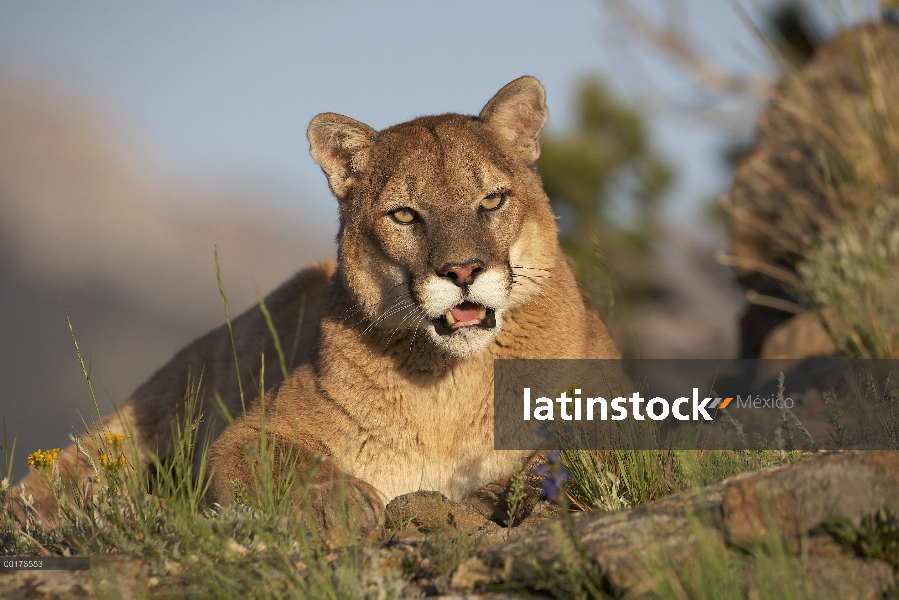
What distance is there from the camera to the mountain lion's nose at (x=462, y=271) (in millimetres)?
4371

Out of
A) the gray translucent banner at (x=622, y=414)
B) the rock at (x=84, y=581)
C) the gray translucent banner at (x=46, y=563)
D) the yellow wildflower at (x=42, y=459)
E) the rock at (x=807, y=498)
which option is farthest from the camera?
the gray translucent banner at (x=622, y=414)

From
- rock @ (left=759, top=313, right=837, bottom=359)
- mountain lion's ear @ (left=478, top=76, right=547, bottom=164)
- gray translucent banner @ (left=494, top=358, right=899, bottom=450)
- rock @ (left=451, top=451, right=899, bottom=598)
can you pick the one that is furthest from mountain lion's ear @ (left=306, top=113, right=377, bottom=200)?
rock @ (left=759, top=313, right=837, bottom=359)

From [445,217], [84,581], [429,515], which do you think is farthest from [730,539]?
[445,217]

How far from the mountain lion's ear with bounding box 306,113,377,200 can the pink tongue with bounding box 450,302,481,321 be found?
122 centimetres

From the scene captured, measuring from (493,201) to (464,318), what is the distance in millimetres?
751

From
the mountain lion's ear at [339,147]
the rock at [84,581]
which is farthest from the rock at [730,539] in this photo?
the mountain lion's ear at [339,147]

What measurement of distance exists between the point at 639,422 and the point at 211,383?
341cm

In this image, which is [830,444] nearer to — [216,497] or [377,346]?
[377,346]

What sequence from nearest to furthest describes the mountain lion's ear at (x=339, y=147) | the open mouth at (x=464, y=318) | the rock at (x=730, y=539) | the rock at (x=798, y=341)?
the rock at (x=730, y=539), the open mouth at (x=464, y=318), the mountain lion's ear at (x=339, y=147), the rock at (x=798, y=341)

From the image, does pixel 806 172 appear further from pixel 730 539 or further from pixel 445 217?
pixel 730 539

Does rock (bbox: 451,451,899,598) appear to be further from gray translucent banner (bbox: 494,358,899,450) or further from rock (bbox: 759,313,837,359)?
rock (bbox: 759,313,837,359)

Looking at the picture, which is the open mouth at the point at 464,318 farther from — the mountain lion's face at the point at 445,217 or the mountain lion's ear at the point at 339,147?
the mountain lion's ear at the point at 339,147

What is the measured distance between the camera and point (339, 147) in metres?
5.40

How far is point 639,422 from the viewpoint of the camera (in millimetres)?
4641
